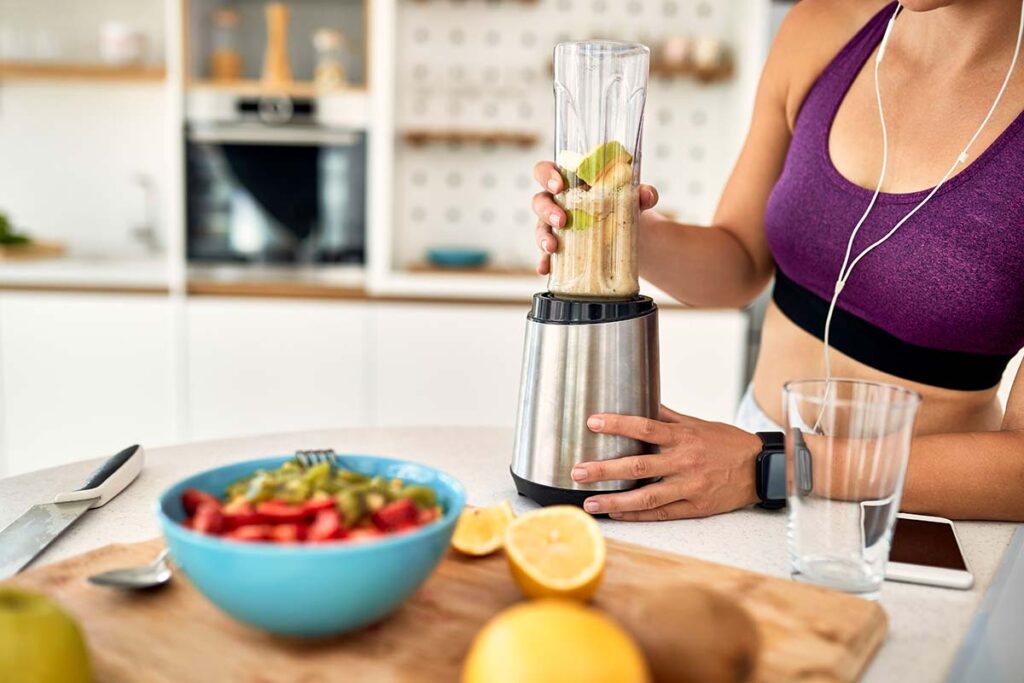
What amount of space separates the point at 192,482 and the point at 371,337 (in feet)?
7.56

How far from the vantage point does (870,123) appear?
1.35m

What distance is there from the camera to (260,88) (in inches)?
120

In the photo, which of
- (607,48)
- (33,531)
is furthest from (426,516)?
(607,48)

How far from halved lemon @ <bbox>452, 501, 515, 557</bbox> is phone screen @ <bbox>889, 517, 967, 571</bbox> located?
14.5 inches

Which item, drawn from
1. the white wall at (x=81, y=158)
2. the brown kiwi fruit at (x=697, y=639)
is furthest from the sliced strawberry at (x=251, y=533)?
the white wall at (x=81, y=158)

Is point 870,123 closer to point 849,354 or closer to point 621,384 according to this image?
point 849,354

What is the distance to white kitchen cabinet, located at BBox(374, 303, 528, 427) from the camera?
3023 mm

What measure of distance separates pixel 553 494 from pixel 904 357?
0.60m

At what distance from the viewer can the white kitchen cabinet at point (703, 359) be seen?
3066 mm

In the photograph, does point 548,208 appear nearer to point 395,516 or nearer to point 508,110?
point 395,516

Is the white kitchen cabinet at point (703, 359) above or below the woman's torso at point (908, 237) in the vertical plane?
below

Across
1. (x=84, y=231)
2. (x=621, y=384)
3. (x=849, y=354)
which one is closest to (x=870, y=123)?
(x=849, y=354)

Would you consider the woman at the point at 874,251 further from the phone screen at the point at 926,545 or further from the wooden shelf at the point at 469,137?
the wooden shelf at the point at 469,137

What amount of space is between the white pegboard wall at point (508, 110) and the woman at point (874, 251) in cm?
174
